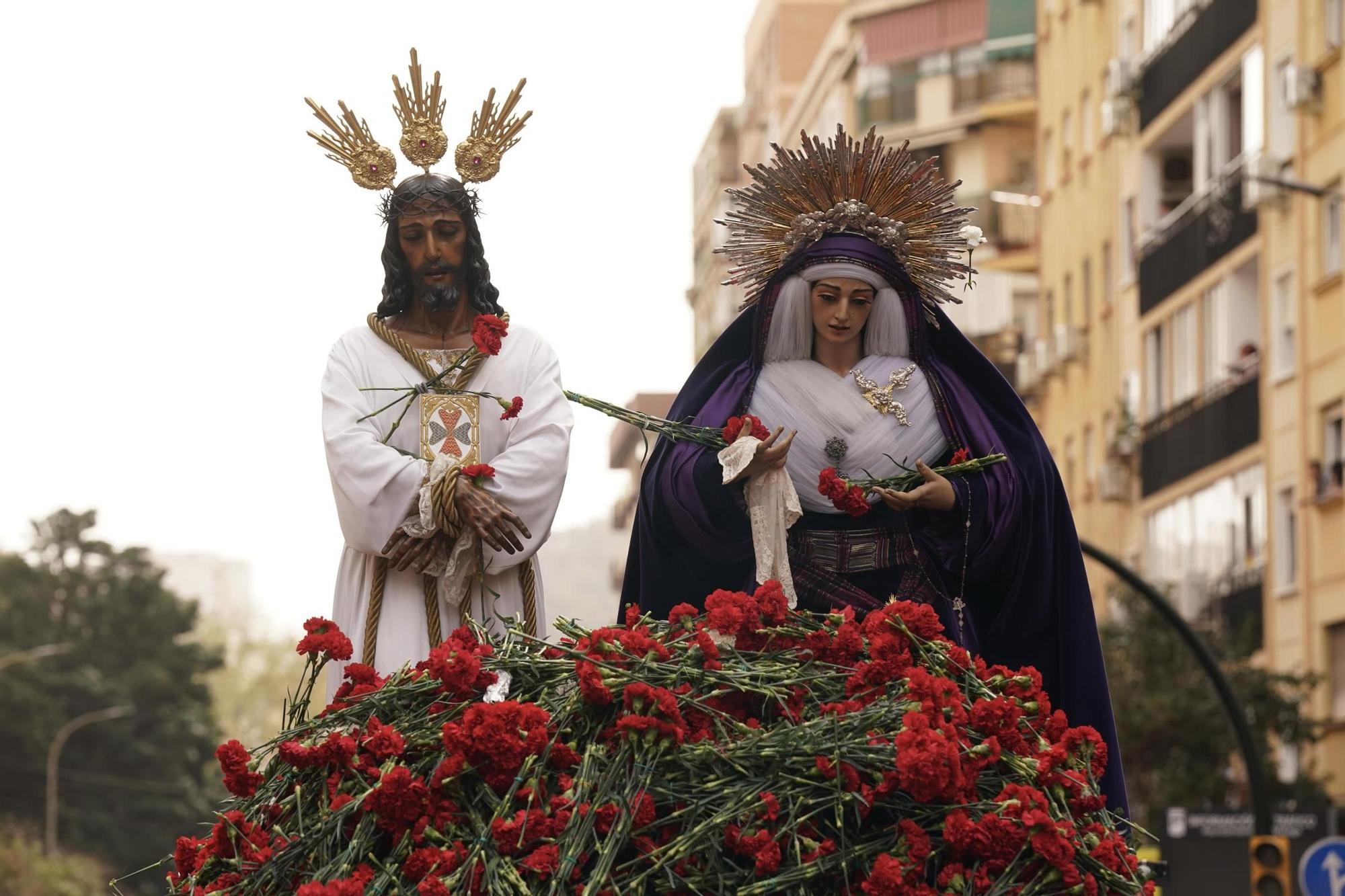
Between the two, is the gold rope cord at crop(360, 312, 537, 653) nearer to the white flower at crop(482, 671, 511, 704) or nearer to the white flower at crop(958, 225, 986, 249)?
the white flower at crop(958, 225, 986, 249)

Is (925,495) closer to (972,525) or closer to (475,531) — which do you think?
(972,525)

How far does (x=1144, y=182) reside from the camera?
151 ft

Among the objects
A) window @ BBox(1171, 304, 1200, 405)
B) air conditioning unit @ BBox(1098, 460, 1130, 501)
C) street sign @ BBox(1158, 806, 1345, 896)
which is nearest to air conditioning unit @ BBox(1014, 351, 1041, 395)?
air conditioning unit @ BBox(1098, 460, 1130, 501)

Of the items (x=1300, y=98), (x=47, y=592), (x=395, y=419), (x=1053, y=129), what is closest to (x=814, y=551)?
(x=395, y=419)

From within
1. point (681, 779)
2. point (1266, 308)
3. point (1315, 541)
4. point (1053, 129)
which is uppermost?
point (1053, 129)

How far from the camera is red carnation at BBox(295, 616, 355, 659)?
6723 millimetres

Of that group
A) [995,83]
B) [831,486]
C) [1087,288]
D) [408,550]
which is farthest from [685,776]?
[995,83]

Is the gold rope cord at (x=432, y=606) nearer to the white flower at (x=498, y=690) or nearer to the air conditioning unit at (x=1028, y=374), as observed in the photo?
the white flower at (x=498, y=690)

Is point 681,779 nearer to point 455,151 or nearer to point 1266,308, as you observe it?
point 455,151

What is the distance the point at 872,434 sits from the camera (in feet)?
27.1

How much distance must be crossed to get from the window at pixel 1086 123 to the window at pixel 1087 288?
6.46 feet

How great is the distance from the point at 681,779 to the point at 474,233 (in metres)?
2.86

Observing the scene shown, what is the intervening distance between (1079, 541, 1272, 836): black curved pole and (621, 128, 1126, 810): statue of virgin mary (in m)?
13.7

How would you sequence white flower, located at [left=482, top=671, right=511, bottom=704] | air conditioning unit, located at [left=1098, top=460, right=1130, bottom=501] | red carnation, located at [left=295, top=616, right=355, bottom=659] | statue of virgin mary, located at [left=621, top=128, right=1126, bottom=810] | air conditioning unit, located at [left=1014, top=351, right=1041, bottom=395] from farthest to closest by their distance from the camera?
air conditioning unit, located at [left=1014, top=351, right=1041, bottom=395]
air conditioning unit, located at [left=1098, top=460, right=1130, bottom=501]
statue of virgin mary, located at [left=621, top=128, right=1126, bottom=810]
red carnation, located at [left=295, top=616, right=355, bottom=659]
white flower, located at [left=482, top=671, right=511, bottom=704]
